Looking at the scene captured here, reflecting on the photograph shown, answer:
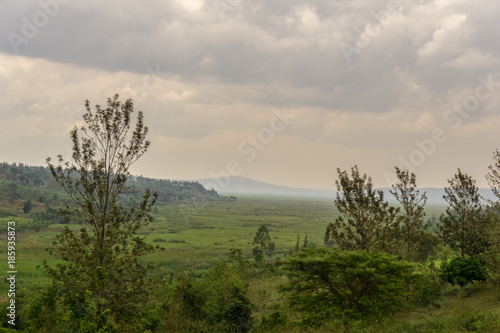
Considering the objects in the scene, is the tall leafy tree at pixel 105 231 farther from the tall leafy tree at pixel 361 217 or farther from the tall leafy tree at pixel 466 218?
the tall leafy tree at pixel 466 218

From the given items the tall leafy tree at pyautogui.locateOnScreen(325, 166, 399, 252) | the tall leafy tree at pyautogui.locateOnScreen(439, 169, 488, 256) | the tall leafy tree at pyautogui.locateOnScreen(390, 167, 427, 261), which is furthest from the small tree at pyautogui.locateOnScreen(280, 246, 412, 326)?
the tall leafy tree at pyautogui.locateOnScreen(439, 169, 488, 256)

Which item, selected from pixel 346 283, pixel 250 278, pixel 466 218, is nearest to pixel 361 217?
Result: pixel 346 283

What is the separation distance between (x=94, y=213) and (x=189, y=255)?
6280 centimetres

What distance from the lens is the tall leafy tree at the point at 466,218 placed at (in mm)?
30031

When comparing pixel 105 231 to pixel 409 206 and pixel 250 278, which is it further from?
pixel 250 278

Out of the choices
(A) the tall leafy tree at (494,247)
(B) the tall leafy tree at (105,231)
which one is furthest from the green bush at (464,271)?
(B) the tall leafy tree at (105,231)

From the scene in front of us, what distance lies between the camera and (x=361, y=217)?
21.2 m

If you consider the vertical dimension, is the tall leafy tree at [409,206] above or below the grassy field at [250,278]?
above

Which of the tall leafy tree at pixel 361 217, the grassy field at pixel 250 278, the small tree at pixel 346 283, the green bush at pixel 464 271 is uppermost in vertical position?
the tall leafy tree at pixel 361 217

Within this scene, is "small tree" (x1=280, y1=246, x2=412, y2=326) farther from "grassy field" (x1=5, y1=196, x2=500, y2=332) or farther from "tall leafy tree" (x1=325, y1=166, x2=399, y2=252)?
"tall leafy tree" (x1=325, y1=166, x2=399, y2=252)

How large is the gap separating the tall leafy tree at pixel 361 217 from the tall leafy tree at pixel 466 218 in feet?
40.5

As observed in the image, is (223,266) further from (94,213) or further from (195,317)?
(94,213)

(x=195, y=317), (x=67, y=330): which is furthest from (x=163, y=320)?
(x=67, y=330)

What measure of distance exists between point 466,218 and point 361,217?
1660 centimetres
